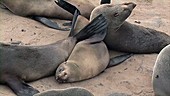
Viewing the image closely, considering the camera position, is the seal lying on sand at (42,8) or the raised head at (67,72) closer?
the raised head at (67,72)

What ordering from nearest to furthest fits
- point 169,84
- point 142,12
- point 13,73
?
point 169,84, point 13,73, point 142,12

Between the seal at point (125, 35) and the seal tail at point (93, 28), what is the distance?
0.88 feet

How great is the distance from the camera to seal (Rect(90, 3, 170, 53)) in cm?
575

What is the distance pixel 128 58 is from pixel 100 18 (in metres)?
0.64

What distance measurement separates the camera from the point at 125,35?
229 inches

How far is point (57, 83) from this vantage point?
477cm

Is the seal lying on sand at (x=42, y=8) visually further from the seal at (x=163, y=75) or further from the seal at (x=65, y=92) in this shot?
the seal at (x=65, y=92)

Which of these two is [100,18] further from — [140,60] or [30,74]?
[30,74]

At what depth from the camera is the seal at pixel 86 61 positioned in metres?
4.81

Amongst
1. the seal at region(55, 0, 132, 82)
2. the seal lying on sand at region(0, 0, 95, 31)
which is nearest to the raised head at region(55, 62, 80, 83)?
the seal at region(55, 0, 132, 82)

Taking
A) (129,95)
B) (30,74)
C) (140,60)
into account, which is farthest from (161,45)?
(30,74)

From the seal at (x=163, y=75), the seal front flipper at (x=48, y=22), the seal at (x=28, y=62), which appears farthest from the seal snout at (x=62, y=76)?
the seal front flipper at (x=48, y=22)

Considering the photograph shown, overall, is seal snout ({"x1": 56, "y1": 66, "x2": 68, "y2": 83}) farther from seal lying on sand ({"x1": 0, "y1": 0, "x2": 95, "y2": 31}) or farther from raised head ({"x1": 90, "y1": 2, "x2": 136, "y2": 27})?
seal lying on sand ({"x1": 0, "y1": 0, "x2": 95, "y2": 31})

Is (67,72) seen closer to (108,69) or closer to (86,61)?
(86,61)
